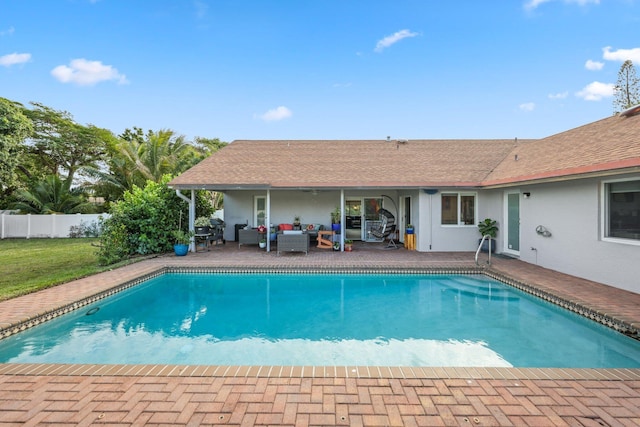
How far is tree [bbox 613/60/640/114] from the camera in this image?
2527cm

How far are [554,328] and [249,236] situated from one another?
10.1 meters

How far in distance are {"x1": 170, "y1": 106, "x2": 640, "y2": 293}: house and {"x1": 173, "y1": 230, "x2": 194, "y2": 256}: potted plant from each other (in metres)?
1.69

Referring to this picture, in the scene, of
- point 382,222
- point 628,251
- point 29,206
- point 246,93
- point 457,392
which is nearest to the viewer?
point 457,392

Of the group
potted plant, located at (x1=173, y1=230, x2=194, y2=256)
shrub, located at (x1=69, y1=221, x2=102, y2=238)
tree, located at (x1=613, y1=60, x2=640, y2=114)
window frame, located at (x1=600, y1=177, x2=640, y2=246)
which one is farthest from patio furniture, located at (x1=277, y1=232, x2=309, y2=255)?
tree, located at (x1=613, y1=60, x2=640, y2=114)

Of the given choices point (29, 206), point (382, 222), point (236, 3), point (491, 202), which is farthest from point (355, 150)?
point (29, 206)

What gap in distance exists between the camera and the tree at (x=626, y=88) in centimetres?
2527

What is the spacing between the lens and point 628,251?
6578mm

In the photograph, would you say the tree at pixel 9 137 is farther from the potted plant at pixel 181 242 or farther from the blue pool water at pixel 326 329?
the blue pool water at pixel 326 329

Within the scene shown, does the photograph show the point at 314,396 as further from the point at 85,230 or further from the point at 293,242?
the point at 85,230

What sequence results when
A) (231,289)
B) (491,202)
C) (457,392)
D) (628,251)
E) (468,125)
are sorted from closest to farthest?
(457,392) → (628,251) → (231,289) → (491,202) → (468,125)

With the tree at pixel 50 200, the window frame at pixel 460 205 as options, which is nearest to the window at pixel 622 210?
the window frame at pixel 460 205

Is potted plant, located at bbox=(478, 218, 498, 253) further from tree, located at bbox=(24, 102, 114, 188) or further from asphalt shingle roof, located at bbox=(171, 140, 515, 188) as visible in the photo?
tree, located at bbox=(24, 102, 114, 188)

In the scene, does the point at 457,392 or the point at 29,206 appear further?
the point at 29,206

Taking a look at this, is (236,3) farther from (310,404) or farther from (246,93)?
(310,404)
